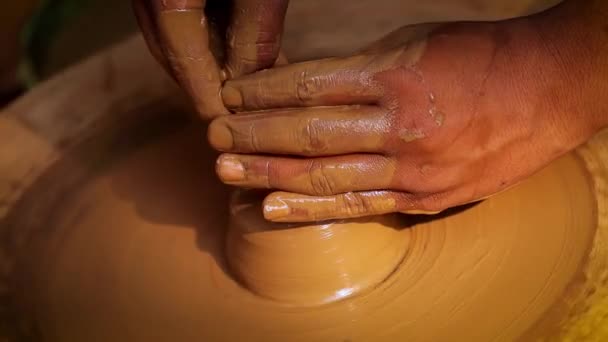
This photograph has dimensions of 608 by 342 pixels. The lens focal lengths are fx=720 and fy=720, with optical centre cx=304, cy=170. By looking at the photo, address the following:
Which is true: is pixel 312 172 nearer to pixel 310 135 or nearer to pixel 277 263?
pixel 310 135

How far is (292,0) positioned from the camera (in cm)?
206

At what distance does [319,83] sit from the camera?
118cm

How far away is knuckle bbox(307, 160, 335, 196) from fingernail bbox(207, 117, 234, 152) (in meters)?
0.14

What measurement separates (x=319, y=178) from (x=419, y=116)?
0.19m

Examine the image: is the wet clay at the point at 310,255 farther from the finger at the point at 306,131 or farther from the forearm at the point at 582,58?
the forearm at the point at 582,58

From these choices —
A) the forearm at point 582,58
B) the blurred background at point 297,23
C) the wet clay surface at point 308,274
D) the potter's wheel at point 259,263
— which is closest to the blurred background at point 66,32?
the blurred background at point 297,23

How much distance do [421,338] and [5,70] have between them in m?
2.87

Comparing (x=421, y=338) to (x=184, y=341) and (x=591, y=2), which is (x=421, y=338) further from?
(x=591, y=2)

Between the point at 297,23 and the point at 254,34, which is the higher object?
the point at 254,34

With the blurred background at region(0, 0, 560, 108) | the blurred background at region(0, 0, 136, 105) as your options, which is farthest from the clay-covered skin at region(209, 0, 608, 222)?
the blurred background at region(0, 0, 136, 105)

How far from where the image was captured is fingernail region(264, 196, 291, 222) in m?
1.22

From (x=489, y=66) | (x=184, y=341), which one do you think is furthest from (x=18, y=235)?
(x=489, y=66)

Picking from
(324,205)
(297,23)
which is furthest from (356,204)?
(297,23)

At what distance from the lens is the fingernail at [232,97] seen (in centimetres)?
124
